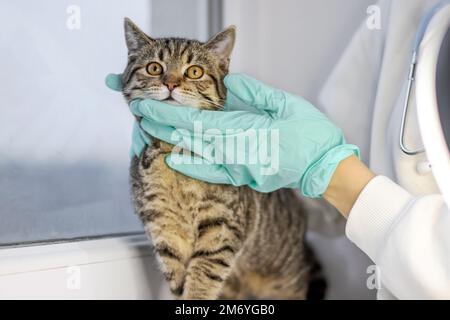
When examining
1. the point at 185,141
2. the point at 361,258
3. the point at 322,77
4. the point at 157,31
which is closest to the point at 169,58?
the point at 185,141

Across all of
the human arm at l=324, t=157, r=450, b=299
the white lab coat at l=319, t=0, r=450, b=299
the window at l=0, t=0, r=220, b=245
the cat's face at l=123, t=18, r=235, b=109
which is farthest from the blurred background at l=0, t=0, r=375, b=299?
the human arm at l=324, t=157, r=450, b=299

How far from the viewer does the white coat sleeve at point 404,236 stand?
3.05 feet

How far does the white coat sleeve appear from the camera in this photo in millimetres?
931

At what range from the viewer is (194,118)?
3.67ft

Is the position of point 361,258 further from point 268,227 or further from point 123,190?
point 123,190

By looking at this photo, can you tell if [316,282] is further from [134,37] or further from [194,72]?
[134,37]

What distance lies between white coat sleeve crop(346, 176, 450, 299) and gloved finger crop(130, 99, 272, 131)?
29 centimetres

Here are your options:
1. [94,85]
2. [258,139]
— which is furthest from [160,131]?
[94,85]

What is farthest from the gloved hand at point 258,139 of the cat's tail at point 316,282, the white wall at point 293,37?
the cat's tail at point 316,282

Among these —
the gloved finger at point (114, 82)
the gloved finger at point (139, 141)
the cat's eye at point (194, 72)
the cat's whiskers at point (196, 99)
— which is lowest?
the gloved finger at point (139, 141)

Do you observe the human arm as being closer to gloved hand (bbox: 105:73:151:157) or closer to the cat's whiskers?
the cat's whiskers

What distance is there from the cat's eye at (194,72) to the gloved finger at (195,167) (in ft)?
0.59

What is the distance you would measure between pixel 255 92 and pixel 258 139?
11 centimetres

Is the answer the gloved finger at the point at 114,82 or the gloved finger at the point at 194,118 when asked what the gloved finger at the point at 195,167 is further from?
the gloved finger at the point at 114,82
